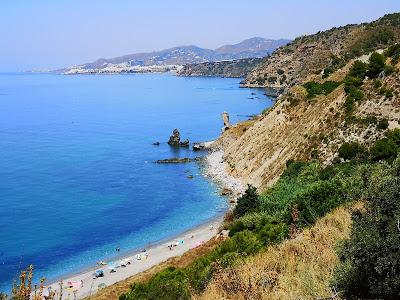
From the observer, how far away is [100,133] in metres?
99.3

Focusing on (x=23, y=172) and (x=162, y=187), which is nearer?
(x=162, y=187)

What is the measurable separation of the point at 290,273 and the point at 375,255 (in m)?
2.39

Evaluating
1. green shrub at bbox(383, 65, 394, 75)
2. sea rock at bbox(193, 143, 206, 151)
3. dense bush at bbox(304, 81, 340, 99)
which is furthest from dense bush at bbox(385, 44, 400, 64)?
sea rock at bbox(193, 143, 206, 151)

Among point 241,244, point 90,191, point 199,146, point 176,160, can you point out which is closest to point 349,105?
point 241,244

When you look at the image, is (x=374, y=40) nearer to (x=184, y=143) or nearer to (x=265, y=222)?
(x=184, y=143)

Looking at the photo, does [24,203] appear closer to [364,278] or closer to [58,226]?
[58,226]

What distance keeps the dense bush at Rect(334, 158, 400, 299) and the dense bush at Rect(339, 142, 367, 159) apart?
27.8 m

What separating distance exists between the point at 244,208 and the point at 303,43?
15428 centimetres

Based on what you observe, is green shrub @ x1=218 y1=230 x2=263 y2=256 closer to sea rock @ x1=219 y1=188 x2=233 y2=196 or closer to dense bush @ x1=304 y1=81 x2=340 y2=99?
sea rock @ x1=219 y1=188 x2=233 y2=196

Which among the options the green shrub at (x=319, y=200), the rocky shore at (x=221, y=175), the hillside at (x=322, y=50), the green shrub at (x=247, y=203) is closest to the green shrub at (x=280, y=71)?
the hillside at (x=322, y=50)

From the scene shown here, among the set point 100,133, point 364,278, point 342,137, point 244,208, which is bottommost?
point 100,133

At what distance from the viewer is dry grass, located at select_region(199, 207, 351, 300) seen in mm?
8406

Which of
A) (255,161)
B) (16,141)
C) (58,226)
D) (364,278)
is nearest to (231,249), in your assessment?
(364,278)

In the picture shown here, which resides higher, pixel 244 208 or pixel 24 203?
pixel 244 208
